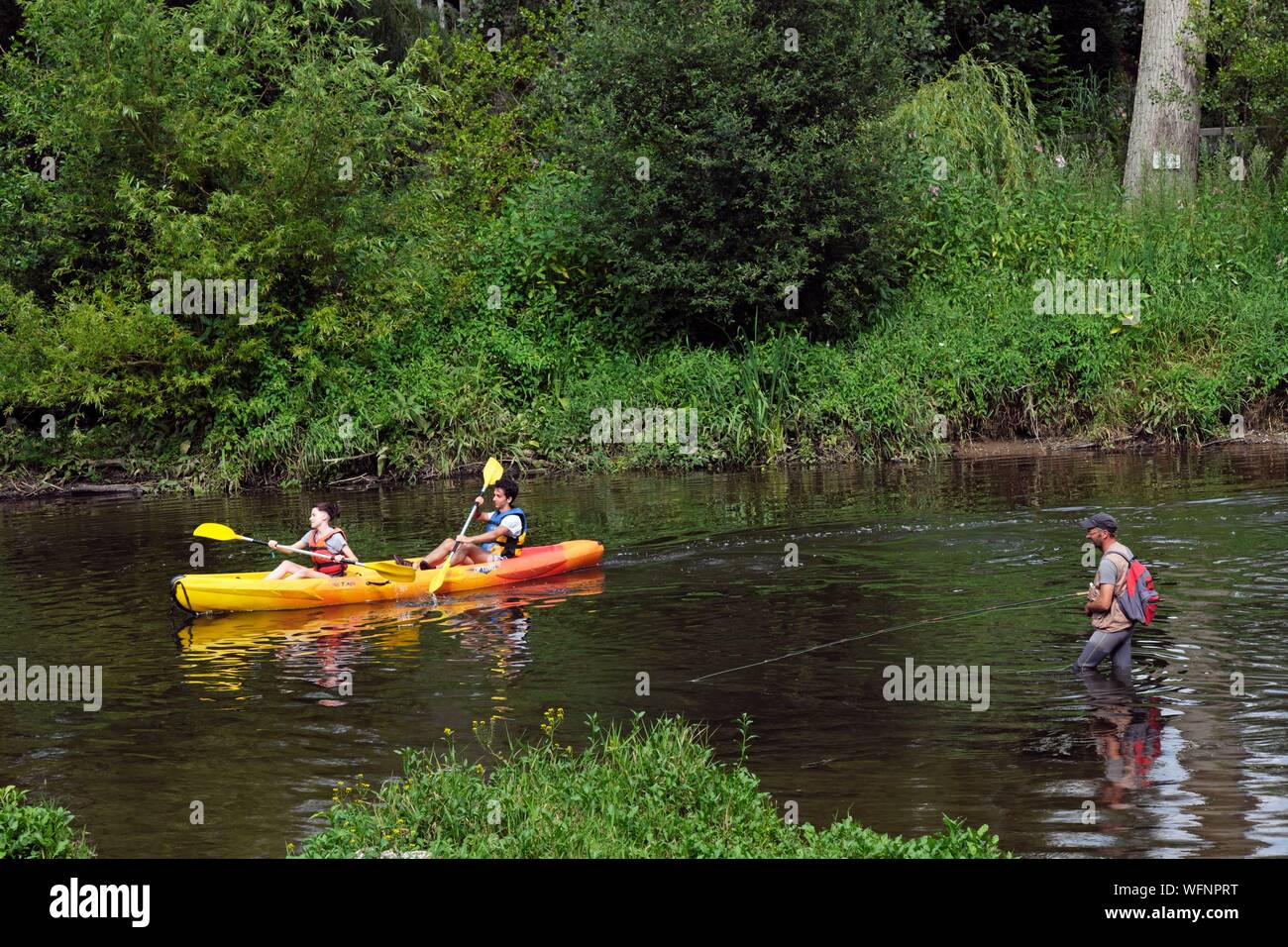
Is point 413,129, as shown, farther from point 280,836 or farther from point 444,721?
point 280,836

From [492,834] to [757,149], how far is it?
16713mm

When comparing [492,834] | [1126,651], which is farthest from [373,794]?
[1126,651]

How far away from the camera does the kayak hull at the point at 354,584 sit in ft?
43.6

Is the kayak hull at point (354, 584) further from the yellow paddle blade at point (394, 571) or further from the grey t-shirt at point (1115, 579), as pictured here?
the grey t-shirt at point (1115, 579)

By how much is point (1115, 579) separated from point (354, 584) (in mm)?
7293

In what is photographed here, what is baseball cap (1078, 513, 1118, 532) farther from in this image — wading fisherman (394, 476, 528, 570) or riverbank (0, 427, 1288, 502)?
riverbank (0, 427, 1288, 502)

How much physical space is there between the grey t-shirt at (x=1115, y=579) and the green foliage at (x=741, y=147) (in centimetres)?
1297

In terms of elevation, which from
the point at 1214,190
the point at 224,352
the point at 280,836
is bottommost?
the point at 280,836

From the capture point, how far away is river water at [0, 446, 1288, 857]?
7.62 m

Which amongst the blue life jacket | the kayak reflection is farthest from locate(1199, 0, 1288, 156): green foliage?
the blue life jacket

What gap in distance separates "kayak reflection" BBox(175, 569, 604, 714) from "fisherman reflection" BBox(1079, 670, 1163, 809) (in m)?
3.88

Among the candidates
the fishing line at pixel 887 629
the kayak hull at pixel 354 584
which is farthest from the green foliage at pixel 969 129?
the fishing line at pixel 887 629

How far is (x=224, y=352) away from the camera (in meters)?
23.0

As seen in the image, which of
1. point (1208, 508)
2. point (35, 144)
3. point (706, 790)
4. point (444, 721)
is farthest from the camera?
point (35, 144)
